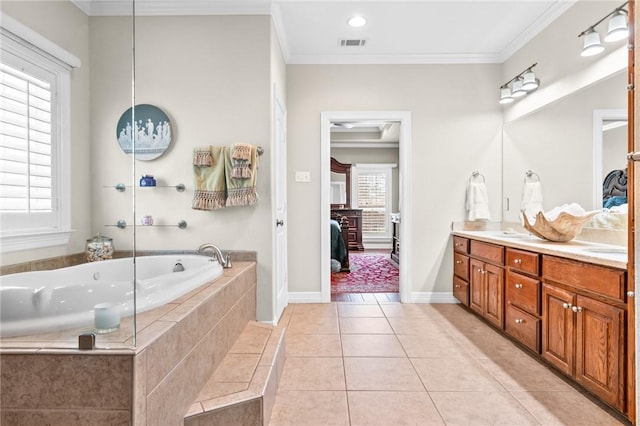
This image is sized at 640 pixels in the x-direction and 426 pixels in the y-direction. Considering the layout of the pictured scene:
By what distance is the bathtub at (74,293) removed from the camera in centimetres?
122

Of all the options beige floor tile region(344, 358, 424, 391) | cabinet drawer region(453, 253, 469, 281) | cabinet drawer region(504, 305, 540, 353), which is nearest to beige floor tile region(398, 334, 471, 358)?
beige floor tile region(344, 358, 424, 391)

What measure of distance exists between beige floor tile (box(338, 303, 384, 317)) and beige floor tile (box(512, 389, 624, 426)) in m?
1.58

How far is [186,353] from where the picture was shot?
4.74 ft

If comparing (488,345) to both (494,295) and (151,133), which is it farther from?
(151,133)

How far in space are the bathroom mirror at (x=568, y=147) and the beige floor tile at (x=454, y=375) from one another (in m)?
1.46

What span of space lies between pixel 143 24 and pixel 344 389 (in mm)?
2950

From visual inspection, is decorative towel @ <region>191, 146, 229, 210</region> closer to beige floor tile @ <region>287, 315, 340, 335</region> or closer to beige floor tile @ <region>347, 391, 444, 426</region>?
beige floor tile @ <region>287, 315, 340, 335</region>

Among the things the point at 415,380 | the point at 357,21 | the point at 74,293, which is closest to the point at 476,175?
the point at 357,21

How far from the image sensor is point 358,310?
11.7 feet

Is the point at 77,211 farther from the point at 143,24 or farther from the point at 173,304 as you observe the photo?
the point at 143,24

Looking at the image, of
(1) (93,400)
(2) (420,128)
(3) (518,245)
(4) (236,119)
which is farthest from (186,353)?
(2) (420,128)

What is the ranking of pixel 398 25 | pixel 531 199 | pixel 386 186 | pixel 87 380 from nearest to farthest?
pixel 87 380 → pixel 398 25 → pixel 531 199 → pixel 386 186

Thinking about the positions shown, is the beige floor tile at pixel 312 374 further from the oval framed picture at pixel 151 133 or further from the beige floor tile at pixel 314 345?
the oval framed picture at pixel 151 133

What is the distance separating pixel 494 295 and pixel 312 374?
168 centimetres
